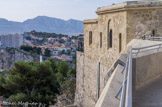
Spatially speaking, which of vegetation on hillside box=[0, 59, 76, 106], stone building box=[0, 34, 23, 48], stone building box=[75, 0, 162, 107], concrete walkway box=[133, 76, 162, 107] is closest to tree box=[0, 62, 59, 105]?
vegetation on hillside box=[0, 59, 76, 106]

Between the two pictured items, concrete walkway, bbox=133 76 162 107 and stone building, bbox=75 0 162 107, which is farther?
stone building, bbox=75 0 162 107

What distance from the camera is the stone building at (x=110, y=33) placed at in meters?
11.7

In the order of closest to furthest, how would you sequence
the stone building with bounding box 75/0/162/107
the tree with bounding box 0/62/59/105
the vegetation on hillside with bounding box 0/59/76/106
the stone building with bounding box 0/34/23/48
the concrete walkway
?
1. the concrete walkway
2. the stone building with bounding box 75/0/162/107
3. the vegetation on hillside with bounding box 0/59/76/106
4. the tree with bounding box 0/62/59/105
5. the stone building with bounding box 0/34/23/48

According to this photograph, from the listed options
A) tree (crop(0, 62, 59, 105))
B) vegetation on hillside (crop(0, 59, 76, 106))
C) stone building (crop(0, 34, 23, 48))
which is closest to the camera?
vegetation on hillside (crop(0, 59, 76, 106))

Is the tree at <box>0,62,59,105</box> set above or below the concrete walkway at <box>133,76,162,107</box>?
below

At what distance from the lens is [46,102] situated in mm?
21609

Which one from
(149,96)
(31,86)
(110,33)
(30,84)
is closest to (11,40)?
(31,86)

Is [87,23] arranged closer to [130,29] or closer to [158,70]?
[130,29]

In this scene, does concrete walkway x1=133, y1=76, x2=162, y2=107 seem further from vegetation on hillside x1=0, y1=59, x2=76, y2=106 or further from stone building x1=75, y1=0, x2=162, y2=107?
vegetation on hillside x1=0, y1=59, x2=76, y2=106

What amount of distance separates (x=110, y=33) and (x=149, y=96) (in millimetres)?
9116

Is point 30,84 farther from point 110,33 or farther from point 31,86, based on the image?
point 110,33

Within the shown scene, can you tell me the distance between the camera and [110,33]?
1359 cm

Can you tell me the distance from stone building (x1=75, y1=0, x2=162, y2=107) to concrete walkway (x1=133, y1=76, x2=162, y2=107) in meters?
2.88

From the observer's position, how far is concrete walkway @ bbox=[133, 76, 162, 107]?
4185mm
